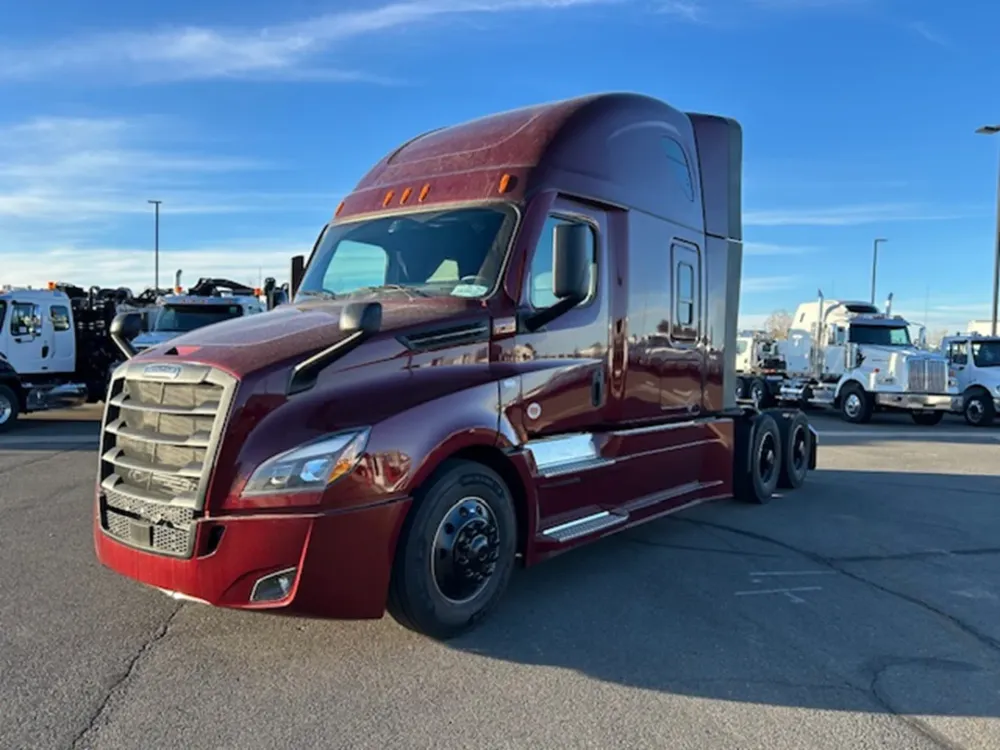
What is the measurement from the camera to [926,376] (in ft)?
64.8

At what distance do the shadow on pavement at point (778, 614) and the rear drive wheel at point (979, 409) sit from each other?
14695mm

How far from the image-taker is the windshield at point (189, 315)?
15.9m

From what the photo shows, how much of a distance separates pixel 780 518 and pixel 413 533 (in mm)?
4990

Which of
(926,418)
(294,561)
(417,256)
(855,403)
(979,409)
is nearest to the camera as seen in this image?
(294,561)

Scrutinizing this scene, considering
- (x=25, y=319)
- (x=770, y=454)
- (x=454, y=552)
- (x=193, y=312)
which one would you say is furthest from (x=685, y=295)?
(x=25, y=319)

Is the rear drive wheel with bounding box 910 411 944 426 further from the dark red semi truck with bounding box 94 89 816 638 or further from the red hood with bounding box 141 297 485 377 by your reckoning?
the red hood with bounding box 141 297 485 377

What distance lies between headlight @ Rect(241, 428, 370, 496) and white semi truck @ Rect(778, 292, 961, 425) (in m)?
19.1

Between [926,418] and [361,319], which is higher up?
[361,319]

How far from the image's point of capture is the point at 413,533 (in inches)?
164

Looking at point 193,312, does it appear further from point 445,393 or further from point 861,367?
point 861,367

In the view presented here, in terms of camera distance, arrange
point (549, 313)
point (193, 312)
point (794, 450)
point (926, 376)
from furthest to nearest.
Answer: point (926, 376), point (193, 312), point (794, 450), point (549, 313)

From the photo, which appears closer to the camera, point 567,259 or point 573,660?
point 573,660

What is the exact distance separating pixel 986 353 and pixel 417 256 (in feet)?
67.5

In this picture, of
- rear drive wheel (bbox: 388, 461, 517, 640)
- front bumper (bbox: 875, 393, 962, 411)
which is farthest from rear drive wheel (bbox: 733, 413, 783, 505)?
front bumper (bbox: 875, 393, 962, 411)
